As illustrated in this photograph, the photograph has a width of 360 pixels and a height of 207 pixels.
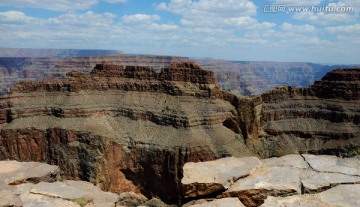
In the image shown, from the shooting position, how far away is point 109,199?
9547mm

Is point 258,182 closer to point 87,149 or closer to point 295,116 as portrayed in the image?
point 87,149

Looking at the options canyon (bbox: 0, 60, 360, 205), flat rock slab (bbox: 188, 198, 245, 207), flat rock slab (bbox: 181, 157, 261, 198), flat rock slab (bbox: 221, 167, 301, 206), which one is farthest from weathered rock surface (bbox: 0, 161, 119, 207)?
canyon (bbox: 0, 60, 360, 205)

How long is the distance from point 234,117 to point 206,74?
763cm

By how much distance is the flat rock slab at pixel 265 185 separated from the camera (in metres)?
6.43

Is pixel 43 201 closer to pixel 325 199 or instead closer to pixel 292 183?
pixel 292 183

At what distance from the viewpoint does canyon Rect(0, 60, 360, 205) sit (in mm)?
39906

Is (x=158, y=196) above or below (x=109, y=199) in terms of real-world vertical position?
below

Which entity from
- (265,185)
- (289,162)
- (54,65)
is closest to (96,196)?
(265,185)

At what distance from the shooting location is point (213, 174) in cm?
762

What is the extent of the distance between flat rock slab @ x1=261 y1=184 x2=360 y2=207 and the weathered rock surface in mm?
4786

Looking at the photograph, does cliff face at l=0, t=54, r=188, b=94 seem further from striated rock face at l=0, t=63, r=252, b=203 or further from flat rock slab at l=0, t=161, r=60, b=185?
flat rock slab at l=0, t=161, r=60, b=185

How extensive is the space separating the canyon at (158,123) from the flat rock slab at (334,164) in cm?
2837

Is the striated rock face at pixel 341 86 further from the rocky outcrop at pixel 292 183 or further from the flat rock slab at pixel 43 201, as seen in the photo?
the flat rock slab at pixel 43 201

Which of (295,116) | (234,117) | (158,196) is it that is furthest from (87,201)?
(295,116)
